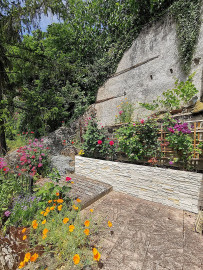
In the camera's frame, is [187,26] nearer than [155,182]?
No

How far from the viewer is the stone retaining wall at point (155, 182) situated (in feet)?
7.57

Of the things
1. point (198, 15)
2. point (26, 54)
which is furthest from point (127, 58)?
point (26, 54)

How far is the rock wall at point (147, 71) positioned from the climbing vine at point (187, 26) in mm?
163

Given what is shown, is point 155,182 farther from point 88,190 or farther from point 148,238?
point 88,190

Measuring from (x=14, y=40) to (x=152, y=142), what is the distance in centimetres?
544

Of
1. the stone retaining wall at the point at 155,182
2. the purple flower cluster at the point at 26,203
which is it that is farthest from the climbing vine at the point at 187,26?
the purple flower cluster at the point at 26,203

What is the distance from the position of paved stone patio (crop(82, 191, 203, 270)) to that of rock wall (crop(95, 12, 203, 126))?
3.88 metres

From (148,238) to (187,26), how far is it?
20.9 ft

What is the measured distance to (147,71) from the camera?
5871mm

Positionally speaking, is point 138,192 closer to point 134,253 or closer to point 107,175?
point 107,175

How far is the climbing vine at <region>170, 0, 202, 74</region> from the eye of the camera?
443cm

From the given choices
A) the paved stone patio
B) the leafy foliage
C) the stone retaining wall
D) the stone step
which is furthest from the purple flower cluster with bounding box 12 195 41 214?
the leafy foliage

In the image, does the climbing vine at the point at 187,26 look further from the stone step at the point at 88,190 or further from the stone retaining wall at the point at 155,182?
the stone step at the point at 88,190

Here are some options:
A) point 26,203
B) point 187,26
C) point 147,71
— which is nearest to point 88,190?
point 26,203
